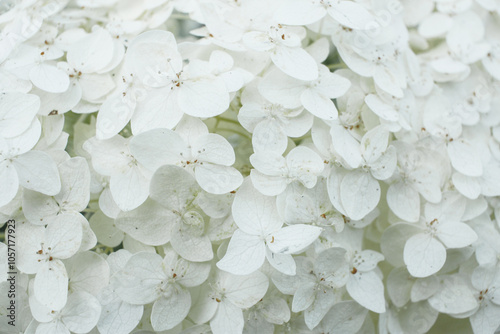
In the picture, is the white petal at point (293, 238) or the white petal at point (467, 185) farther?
the white petal at point (467, 185)

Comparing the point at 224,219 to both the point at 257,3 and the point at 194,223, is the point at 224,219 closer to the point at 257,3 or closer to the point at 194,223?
the point at 194,223

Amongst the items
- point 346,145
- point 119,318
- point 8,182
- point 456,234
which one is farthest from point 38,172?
point 456,234

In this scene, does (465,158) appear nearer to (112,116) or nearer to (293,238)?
(293,238)

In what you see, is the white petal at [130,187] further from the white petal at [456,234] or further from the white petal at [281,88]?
the white petal at [456,234]

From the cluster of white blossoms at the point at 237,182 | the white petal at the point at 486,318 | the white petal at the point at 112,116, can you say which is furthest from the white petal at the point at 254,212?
the white petal at the point at 486,318

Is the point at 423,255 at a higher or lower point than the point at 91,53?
lower

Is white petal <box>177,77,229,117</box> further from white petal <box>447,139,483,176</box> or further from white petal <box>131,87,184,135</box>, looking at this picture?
white petal <box>447,139,483,176</box>

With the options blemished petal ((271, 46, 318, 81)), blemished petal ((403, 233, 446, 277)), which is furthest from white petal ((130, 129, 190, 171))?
blemished petal ((403, 233, 446, 277))
